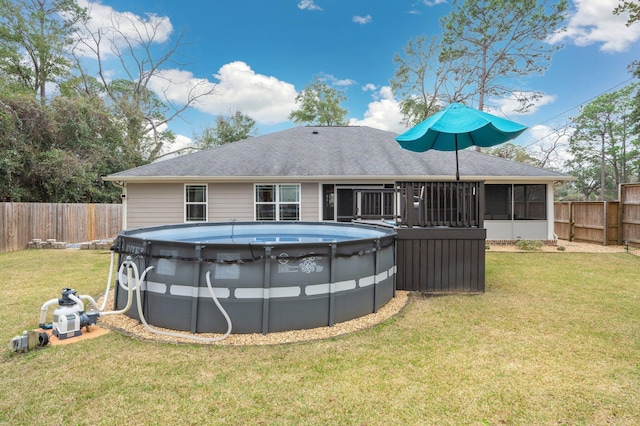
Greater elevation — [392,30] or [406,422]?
[392,30]

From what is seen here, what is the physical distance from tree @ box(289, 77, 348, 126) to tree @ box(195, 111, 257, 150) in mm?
4751

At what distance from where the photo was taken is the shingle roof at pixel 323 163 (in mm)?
10469

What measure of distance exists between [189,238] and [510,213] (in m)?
10.7

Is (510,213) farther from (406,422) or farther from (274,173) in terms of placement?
(406,422)

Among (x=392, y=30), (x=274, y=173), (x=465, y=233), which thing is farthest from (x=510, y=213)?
(x=392, y=30)

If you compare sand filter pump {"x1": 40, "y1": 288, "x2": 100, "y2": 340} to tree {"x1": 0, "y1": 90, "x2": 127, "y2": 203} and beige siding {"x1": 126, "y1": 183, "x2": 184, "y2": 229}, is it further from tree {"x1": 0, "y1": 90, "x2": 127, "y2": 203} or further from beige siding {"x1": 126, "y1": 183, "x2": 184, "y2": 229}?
tree {"x1": 0, "y1": 90, "x2": 127, "y2": 203}

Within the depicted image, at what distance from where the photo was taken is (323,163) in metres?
11.4

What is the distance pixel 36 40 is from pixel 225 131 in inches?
476

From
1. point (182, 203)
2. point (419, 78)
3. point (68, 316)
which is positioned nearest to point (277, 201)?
point (182, 203)

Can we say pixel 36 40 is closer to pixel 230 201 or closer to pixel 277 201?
pixel 230 201

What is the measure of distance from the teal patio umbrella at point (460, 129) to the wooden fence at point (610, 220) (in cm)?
901

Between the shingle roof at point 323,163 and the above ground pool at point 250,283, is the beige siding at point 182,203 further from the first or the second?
the above ground pool at point 250,283

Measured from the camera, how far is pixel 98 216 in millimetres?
13703

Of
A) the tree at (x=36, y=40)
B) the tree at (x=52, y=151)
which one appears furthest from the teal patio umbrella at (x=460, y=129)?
the tree at (x=36, y=40)
